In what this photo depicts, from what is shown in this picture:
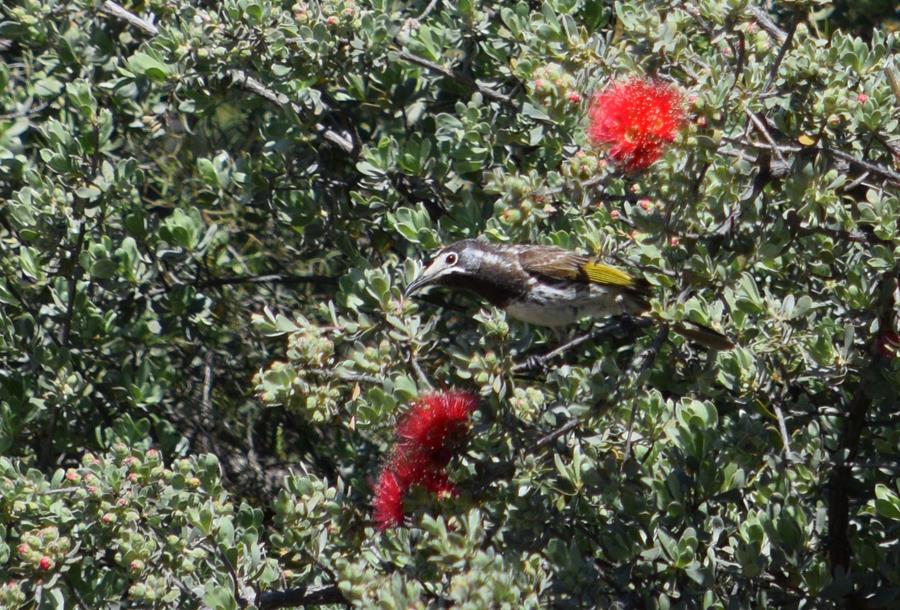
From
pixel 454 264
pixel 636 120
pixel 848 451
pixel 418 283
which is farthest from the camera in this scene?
pixel 454 264

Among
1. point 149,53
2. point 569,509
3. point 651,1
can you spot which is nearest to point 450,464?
point 569,509

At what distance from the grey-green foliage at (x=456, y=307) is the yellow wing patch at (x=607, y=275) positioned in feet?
0.77

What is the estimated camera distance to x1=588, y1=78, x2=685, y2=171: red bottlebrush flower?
123 inches

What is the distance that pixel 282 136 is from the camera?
15.9 ft

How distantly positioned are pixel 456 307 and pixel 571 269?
1.98 ft

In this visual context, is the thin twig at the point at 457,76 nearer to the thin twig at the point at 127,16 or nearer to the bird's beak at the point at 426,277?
the bird's beak at the point at 426,277

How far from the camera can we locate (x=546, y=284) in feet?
15.5

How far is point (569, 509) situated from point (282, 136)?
2.02 metres

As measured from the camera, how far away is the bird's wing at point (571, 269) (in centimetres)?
453

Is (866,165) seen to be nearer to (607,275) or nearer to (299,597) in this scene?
(607,275)

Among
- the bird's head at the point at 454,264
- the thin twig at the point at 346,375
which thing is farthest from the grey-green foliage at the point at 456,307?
the bird's head at the point at 454,264

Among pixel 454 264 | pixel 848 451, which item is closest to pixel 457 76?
pixel 454 264

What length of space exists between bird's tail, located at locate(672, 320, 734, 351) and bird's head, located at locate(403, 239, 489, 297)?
99cm

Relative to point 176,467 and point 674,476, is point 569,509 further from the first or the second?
point 176,467
